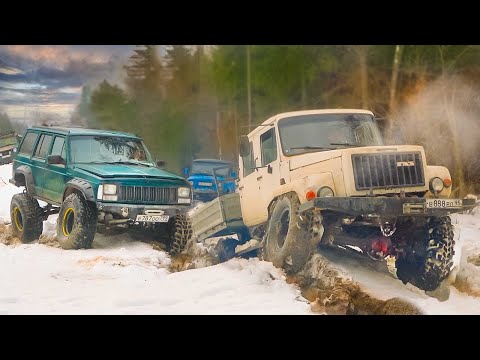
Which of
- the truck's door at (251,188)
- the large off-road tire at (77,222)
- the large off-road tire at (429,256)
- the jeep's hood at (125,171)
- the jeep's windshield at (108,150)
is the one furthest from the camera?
the jeep's windshield at (108,150)

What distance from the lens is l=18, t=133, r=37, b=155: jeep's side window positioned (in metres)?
7.80

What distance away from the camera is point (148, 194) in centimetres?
735

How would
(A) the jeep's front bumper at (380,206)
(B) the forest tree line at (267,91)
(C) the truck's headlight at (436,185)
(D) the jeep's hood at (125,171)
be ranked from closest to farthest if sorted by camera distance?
(A) the jeep's front bumper at (380,206), (C) the truck's headlight at (436,185), (D) the jeep's hood at (125,171), (B) the forest tree line at (267,91)

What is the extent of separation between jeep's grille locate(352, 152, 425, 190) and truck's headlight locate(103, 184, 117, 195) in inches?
95.0

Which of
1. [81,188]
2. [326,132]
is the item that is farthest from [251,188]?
[81,188]

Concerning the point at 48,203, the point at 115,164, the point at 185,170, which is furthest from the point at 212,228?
the point at 48,203

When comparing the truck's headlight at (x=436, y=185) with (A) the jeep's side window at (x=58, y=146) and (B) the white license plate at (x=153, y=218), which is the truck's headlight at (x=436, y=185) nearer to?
(B) the white license plate at (x=153, y=218)

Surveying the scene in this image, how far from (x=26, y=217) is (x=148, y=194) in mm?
1435

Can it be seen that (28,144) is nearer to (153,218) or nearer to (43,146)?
(43,146)

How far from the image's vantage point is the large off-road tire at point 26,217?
766 centimetres

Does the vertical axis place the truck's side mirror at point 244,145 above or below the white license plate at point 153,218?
above

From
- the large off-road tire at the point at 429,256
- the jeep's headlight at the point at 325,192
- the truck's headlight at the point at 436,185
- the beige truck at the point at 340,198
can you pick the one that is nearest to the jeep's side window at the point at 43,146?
the beige truck at the point at 340,198

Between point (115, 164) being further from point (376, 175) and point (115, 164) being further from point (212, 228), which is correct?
point (376, 175)

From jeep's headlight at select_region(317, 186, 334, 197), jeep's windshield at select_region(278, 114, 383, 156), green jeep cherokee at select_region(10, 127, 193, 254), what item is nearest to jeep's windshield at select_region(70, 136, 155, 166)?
green jeep cherokee at select_region(10, 127, 193, 254)
